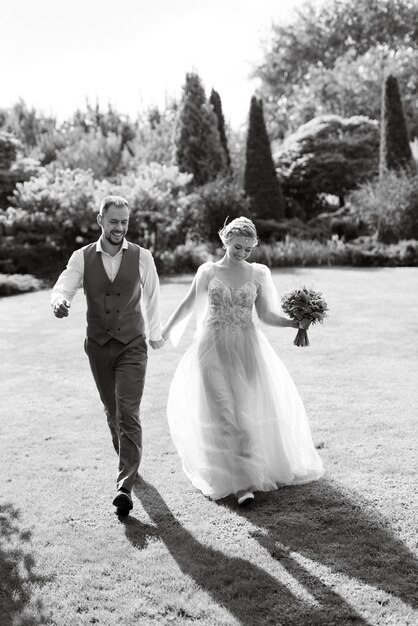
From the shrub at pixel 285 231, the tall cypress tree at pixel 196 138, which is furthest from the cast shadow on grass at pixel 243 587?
the tall cypress tree at pixel 196 138

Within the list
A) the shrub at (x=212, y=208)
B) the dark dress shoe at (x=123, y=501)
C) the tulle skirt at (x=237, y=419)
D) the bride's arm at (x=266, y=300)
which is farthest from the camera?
the shrub at (x=212, y=208)

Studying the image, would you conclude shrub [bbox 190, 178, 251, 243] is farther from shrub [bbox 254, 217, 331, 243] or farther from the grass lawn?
the grass lawn

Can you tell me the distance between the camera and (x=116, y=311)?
4.99 m

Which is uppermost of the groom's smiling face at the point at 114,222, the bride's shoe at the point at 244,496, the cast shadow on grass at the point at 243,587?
the groom's smiling face at the point at 114,222

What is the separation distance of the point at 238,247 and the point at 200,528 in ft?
6.70

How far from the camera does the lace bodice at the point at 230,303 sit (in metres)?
5.33

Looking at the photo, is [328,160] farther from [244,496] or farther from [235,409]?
[244,496]

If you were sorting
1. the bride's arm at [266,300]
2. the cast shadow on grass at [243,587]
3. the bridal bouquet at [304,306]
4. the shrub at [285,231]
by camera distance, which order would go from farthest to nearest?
1. the shrub at [285,231]
2. the bride's arm at [266,300]
3. the bridal bouquet at [304,306]
4. the cast shadow on grass at [243,587]

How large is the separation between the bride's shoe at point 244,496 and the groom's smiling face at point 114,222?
77.7 inches

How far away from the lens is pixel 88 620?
11.4 feet

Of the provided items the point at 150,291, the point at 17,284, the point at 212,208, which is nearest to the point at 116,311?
the point at 150,291

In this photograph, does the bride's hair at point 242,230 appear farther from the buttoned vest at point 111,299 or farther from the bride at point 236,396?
the buttoned vest at point 111,299

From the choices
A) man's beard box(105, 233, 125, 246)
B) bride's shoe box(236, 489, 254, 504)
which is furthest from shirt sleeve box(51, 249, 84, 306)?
bride's shoe box(236, 489, 254, 504)

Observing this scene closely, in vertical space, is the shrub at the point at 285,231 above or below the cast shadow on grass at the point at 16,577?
above
